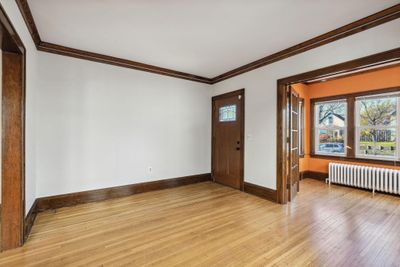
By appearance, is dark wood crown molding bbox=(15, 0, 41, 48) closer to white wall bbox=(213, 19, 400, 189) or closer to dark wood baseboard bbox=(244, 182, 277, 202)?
white wall bbox=(213, 19, 400, 189)

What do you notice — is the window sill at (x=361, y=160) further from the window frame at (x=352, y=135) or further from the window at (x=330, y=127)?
the window at (x=330, y=127)

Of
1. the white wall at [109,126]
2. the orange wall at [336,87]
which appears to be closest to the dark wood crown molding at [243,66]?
the white wall at [109,126]

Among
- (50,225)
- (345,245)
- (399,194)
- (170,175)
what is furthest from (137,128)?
(399,194)

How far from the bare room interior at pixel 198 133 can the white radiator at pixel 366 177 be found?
0.02 meters

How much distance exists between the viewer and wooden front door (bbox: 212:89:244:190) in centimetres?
441

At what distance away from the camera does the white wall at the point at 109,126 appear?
10.6ft

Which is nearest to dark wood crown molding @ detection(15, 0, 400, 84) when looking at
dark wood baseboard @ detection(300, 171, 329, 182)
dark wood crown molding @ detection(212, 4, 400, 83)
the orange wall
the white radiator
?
dark wood crown molding @ detection(212, 4, 400, 83)

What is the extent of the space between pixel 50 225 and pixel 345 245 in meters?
3.63

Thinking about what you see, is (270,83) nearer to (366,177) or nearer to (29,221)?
(366,177)

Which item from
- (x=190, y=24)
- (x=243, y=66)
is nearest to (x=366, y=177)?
(x=243, y=66)

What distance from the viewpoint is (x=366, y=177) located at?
4.28m

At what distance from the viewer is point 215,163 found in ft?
16.8

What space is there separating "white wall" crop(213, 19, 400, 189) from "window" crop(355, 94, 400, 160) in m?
2.52

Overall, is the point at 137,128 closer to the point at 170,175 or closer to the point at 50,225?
the point at 170,175
